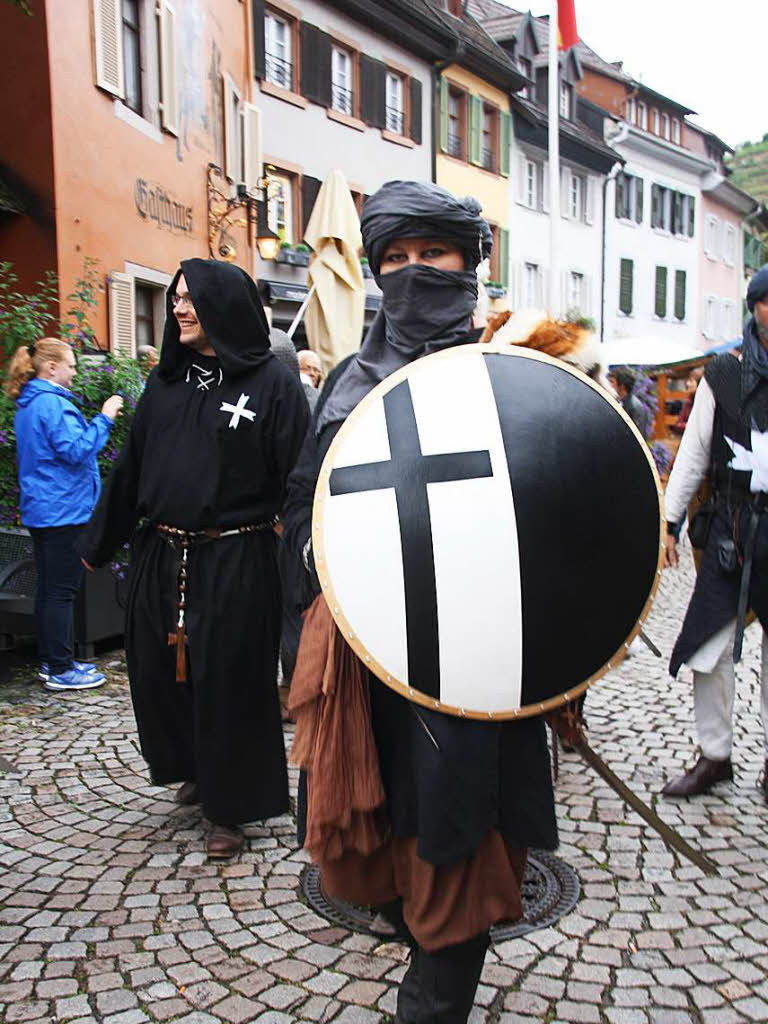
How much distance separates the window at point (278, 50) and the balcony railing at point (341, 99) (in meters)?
1.20

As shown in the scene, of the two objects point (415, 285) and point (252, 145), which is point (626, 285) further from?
point (415, 285)

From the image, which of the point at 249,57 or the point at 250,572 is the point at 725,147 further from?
the point at 250,572

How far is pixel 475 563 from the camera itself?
1.84 metres

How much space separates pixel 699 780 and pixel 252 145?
1182 cm

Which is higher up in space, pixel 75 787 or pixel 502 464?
pixel 502 464

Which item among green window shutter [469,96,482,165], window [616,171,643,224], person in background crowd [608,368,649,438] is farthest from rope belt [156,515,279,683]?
window [616,171,643,224]

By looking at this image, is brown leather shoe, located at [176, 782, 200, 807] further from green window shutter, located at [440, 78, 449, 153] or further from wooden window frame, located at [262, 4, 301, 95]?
green window shutter, located at [440, 78, 449, 153]

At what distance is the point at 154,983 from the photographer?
104 inches

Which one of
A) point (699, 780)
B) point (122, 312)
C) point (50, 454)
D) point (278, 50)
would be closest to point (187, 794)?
point (699, 780)

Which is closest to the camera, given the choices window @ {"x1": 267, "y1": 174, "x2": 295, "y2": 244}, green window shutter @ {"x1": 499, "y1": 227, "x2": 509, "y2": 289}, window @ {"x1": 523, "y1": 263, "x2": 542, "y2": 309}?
window @ {"x1": 267, "y1": 174, "x2": 295, "y2": 244}

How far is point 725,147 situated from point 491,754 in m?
40.3

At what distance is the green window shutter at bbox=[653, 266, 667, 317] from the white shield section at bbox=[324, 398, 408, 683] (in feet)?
109

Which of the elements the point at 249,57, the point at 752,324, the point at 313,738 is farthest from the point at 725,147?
the point at 313,738

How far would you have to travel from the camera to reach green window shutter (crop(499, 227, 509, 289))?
23827mm
